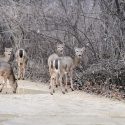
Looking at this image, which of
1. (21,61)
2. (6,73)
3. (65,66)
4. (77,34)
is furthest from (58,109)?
(21,61)

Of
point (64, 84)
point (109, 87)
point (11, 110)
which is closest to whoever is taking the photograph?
point (11, 110)

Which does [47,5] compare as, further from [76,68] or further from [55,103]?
[55,103]

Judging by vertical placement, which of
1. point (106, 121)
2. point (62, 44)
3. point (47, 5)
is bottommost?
point (106, 121)

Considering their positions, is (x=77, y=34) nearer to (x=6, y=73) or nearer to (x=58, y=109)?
(x=6, y=73)

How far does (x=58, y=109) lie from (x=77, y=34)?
25.4 ft

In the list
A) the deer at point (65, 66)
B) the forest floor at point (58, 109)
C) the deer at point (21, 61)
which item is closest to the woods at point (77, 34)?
the deer at point (21, 61)

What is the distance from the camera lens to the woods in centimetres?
1745

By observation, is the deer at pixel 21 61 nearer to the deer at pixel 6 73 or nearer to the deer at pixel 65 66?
the deer at pixel 65 66

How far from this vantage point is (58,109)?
13070 mm

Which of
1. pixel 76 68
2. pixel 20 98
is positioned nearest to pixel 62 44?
pixel 76 68

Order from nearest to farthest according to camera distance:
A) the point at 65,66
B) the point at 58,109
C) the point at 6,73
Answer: the point at 58,109 < the point at 6,73 < the point at 65,66

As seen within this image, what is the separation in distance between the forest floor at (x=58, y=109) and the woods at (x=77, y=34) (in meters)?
1.26

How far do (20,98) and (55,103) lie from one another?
137 centimetres

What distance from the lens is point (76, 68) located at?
1995 cm
